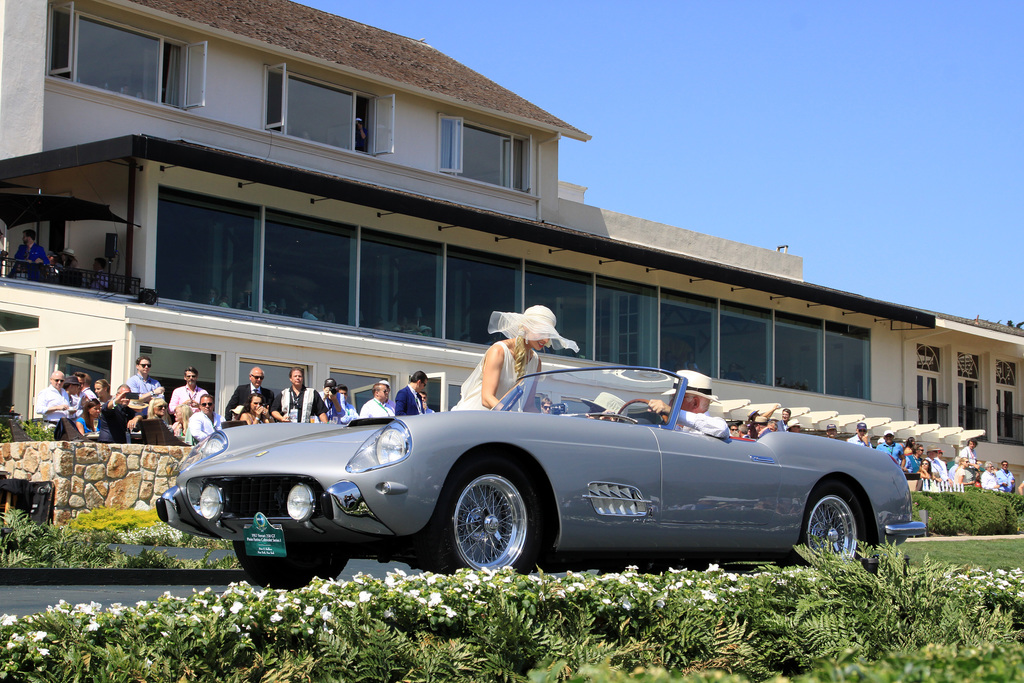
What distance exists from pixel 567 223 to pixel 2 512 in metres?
18.0

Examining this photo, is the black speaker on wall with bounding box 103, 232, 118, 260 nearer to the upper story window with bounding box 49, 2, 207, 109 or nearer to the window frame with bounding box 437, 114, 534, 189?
the upper story window with bounding box 49, 2, 207, 109

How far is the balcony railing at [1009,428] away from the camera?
36.0 metres

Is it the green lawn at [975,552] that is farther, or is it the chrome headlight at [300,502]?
the green lawn at [975,552]

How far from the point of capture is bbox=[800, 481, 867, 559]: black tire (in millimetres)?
7578

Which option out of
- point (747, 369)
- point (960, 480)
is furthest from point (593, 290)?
point (960, 480)

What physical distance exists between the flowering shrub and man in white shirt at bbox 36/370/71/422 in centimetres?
1024

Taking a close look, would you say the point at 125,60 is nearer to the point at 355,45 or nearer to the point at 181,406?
the point at 355,45

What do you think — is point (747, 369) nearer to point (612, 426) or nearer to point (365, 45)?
point (365, 45)

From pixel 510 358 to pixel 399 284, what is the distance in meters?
13.7

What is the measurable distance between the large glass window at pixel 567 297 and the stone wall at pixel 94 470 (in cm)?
1143

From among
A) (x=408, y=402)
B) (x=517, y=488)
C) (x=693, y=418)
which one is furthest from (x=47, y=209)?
(x=517, y=488)

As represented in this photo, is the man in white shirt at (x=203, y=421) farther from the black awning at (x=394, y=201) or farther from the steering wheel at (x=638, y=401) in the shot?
the steering wheel at (x=638, y=401)

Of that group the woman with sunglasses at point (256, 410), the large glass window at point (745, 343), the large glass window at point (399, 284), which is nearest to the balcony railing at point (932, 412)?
the large glass window at point (745, 343)

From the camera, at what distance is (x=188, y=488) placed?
19.9ft
